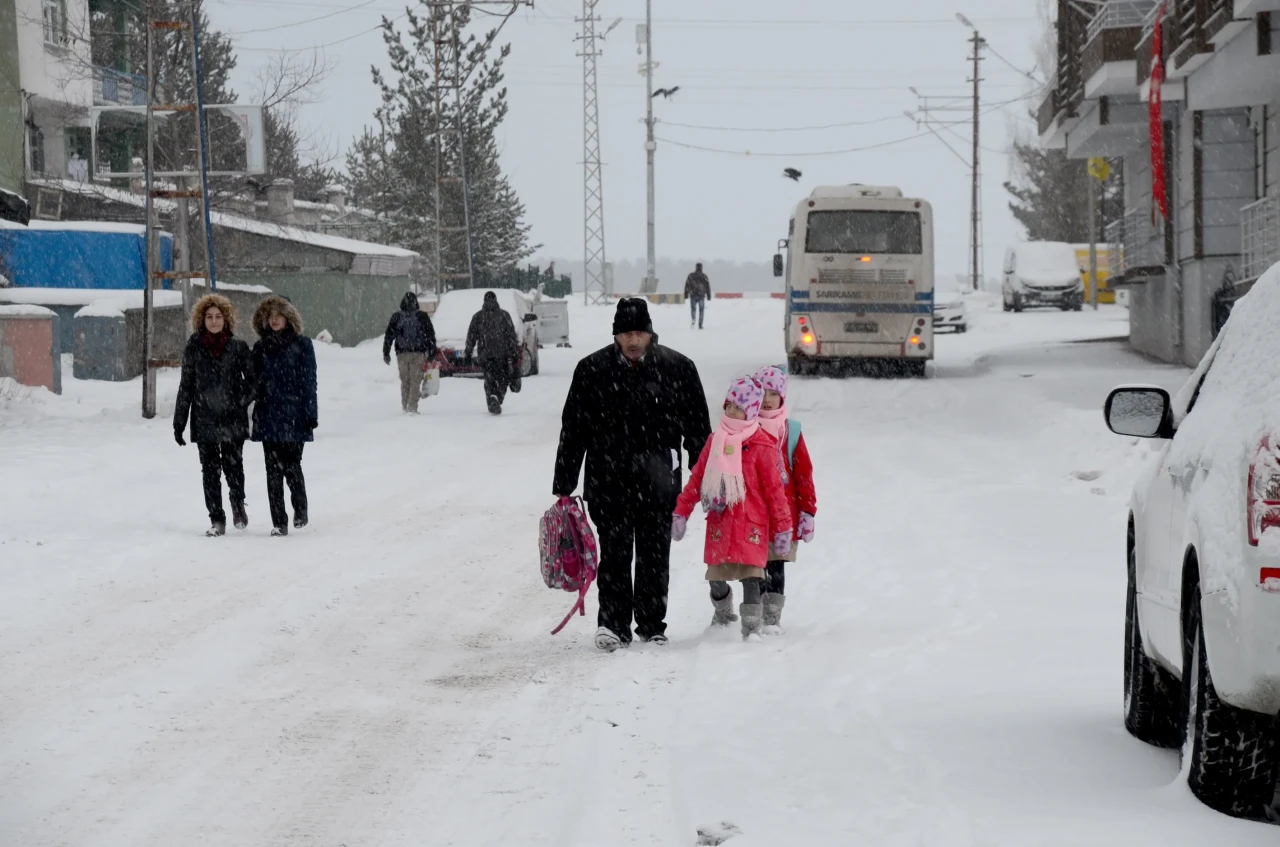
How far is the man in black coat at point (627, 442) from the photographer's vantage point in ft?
28.5

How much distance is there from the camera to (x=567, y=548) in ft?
29.3

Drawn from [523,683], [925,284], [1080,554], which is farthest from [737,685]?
[925,284]

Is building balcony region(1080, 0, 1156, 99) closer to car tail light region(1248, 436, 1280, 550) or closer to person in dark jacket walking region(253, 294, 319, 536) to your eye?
person in dark jacket walking region(253, 294, 319, 536)

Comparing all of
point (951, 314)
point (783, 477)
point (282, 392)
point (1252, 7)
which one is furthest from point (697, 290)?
point (783, 477)

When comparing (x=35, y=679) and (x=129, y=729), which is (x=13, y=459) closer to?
(x=35, y=679)

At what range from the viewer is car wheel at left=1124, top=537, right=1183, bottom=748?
6.33 metres

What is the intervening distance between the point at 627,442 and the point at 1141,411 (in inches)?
125

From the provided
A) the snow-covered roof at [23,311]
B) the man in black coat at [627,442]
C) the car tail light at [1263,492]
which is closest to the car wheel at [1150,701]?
the car tail light at [1263,492]

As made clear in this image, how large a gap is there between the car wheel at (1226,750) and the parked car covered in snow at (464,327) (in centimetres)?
2746

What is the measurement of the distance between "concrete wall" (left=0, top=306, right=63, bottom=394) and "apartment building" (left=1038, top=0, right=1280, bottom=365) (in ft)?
55.5

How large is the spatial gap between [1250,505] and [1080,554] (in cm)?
823

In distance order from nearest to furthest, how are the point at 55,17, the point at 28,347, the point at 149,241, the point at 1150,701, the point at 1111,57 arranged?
the point at 1150,701 → the point at 149,241 → the point at 28,347 → the point at 1111,57 → the point at 55,17

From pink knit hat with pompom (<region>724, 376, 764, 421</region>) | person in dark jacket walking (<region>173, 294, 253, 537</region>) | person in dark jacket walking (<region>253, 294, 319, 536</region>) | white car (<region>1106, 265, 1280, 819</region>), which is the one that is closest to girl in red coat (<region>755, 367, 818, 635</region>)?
pink knit hat with pompom (<region>724, 376, 764, 421</region>)

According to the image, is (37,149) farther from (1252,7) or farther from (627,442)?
(627,442)
